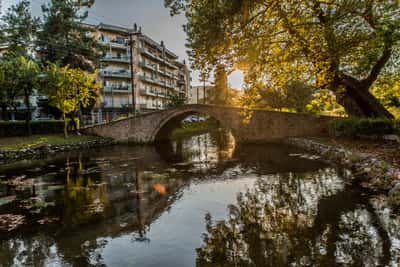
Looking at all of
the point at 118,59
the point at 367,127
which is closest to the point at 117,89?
the point at 118,59

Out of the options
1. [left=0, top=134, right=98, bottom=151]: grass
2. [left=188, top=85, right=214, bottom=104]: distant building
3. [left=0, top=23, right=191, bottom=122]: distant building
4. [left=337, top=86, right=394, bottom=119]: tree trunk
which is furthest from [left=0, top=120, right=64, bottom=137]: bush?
[left=337, top=86, right=394, bottom=119]: tree trunk

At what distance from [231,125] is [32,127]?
753 inches

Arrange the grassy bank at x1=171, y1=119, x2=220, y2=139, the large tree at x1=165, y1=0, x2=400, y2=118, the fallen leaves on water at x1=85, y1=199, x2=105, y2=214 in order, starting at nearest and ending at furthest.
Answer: the fallen leaves on water at x1=85, y1=199, x2=105, y2=214
the large tree at x1=165, y1=0, x2=400, y2=118
the grassy bank at x1=171, y1=119, x2=220, y2=139

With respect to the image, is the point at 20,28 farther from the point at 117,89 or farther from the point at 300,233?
the point at 300,233

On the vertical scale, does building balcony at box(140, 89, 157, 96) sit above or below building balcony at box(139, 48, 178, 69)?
below

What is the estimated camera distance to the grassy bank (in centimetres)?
3806

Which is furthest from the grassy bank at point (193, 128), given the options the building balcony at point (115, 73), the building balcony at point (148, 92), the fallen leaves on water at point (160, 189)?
the fallen leaves on water at point (160, 189)

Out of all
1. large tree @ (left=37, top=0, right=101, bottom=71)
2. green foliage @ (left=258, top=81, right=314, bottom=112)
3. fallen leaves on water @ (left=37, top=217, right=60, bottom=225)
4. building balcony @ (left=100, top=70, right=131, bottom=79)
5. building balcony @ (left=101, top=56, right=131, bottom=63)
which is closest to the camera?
fallen leaves on water @ (left=37, top=217, right=60, bottom=225)

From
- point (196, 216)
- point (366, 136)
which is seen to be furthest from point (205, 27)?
point (366, 136)

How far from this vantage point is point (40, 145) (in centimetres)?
2162

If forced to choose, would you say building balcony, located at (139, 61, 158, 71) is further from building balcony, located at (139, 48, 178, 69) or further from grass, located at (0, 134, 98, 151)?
grass, located at (0, 134, 98, 151)

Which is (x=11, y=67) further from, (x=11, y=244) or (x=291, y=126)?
(x=291, y=126)

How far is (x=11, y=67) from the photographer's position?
71.2ft

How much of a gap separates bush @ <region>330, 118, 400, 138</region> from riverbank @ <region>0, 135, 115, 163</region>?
67.4 feet
